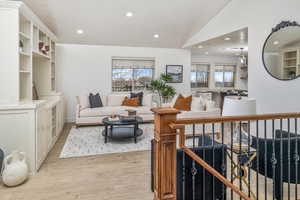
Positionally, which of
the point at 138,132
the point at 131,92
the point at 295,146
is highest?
the point at 131,92

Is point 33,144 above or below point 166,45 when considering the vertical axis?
below

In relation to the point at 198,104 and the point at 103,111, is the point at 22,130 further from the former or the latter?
the point at 198,104

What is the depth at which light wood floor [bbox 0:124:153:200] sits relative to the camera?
2.46 m

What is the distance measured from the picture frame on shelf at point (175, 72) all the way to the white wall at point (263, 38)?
2.86 m

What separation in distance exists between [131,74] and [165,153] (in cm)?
588

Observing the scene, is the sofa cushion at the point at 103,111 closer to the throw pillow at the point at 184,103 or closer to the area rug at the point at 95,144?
the area rug at the point at 95,144

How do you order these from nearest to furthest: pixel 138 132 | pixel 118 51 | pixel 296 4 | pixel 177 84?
pixel 296 4 < pixel 138 132 < pixel 118 51 < pixel 177 84

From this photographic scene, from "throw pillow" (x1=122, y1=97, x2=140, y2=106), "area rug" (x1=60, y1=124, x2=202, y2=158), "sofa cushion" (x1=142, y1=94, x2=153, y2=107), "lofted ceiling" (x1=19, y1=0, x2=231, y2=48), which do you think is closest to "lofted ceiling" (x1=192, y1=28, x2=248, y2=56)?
"lofted ceiling" (x1=19, y1=0, x2=231, y2=48)

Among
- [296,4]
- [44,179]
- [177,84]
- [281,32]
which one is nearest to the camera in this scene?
[44,179]

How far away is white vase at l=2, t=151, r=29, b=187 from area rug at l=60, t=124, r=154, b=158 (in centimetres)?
96

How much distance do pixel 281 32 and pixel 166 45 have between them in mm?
4060

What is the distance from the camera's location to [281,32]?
3.58 metres

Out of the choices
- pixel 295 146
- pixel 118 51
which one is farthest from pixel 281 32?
pixel 118 51

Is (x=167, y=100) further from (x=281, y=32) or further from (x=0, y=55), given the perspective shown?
(x=0, y=55)
